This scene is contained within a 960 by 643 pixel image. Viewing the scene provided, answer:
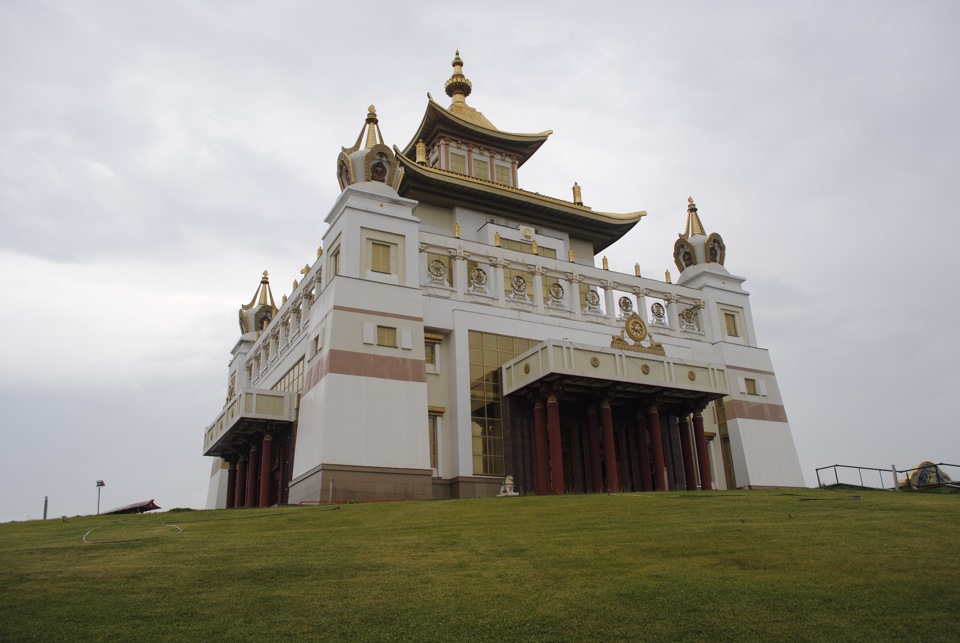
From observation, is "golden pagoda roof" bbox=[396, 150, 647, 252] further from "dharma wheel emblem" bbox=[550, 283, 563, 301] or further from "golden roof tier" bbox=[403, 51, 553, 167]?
"dharma wheel emblem" bbox=[550, 283, 563, 301]

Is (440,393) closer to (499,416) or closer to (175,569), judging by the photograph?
(499,416)

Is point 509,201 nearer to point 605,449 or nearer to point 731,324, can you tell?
point 731,324

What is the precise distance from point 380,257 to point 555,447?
11.5 metres

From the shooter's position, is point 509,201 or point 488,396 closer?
point 488,396

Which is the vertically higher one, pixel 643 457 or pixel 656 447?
pixel 656 447

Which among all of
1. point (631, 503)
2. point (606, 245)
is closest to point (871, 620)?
point (631, 503)

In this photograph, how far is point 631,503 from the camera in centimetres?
2328

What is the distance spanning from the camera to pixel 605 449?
35969 millimetres

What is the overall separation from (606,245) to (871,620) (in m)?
43.6

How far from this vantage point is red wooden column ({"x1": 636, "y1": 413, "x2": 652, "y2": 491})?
38062 mm

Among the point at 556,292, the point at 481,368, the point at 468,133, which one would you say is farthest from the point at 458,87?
the point at 481,368

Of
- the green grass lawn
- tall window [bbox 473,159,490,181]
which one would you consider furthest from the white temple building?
the green grass lawn

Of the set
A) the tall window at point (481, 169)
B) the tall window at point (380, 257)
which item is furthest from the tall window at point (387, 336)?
the tall window at point (481, 169)

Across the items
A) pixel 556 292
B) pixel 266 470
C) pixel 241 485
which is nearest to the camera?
pixel 266 470
